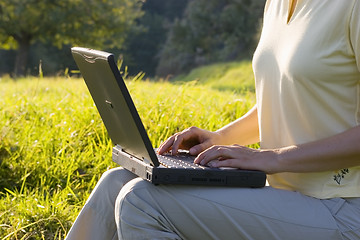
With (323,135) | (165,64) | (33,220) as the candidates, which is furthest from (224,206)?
(165,64)

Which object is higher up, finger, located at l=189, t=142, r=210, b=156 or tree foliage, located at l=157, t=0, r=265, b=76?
finger, located at l=189, t=142, r=210, b=156

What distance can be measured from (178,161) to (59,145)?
2.29 metres

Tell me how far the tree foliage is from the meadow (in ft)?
99.2

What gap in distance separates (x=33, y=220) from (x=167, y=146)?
1.27 meters

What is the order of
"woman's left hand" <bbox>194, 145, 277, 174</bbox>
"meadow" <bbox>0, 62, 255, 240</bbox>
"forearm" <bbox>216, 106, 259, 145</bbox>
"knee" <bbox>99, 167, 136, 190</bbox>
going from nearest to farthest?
"woman's left hand" <bbox>194, 145, 277, 174</bbox>, "knee" <bbox>99, 167, 136, 190</bbox>, "forearm" <bbox>216, 106, 259, 145</bbox>, "meadow" <bbox>0, 62, 255, 240</bbox>

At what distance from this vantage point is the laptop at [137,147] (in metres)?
1.74

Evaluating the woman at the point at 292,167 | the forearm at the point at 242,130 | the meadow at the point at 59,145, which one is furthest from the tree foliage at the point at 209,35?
the woman at the point at 292,167

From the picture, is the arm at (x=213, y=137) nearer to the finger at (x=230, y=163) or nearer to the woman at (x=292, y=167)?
the woman at (x=292, y=167)

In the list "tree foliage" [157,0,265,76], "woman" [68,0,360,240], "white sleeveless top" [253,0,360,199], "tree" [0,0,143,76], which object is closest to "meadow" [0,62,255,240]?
"woman" [68,0,360,240]

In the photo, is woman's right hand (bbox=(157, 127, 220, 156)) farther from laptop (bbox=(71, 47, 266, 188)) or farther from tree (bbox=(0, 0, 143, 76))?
tree (bbox=(0, 0, 143, 76))

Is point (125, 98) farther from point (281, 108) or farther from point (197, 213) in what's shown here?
point (281, 108)

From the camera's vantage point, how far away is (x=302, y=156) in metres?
1.83

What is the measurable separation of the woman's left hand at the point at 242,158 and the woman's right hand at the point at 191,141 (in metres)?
0.29

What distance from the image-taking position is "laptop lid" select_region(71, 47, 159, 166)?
5.66 feet
